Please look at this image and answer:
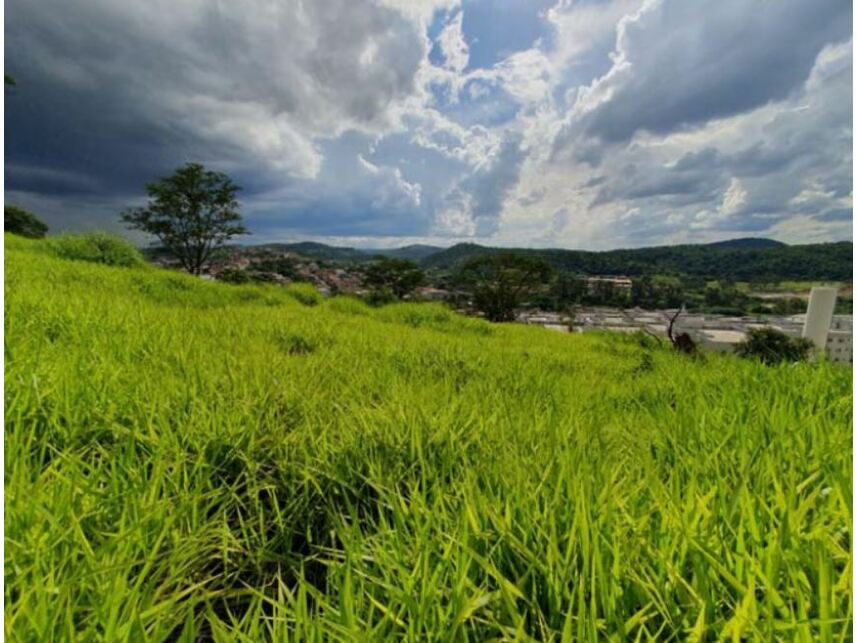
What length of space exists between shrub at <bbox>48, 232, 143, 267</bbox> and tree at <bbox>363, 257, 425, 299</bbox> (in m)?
23.7

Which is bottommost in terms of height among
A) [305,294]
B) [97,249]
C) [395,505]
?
[305,294]

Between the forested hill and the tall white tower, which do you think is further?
the forested hill

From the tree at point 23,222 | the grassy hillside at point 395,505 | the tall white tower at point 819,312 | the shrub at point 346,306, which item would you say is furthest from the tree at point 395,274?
the grassy hillside at point 395,505

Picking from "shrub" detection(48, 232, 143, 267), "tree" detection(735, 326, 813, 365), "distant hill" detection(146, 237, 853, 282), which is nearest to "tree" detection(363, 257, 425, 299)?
"distant hill" detection(146, 237, 853, 282)

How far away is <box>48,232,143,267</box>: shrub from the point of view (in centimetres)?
691

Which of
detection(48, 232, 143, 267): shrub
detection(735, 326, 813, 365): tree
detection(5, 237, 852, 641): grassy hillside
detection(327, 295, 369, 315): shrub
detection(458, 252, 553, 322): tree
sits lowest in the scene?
detection(458, 252, 553, 322): tree

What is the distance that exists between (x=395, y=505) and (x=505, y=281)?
110ft

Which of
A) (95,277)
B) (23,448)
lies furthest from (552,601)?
(95,277)

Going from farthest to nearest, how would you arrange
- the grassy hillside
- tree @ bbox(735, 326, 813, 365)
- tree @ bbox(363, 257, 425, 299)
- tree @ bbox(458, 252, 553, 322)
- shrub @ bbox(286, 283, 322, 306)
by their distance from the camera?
tree @ bbox(458, 252, 553, 322), tree @ bbox(363, 257, 425, 299), shrub @ bbox(286, 283, 322, 306), tree @ bbox(735, 326, 813, 365), the grassy hillside

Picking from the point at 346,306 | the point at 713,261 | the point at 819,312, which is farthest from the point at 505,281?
the point at 346,306

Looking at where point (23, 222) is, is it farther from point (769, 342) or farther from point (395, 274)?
point (769, 342)

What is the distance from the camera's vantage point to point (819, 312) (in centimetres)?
622

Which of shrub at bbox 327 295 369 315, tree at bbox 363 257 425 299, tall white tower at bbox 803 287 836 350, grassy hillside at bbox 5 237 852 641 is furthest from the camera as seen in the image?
A: tree at bbox 363 257 425 299

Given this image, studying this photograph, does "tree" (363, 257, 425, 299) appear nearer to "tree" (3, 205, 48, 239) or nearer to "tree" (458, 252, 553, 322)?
"tree" (458, 252, 553, 322)
